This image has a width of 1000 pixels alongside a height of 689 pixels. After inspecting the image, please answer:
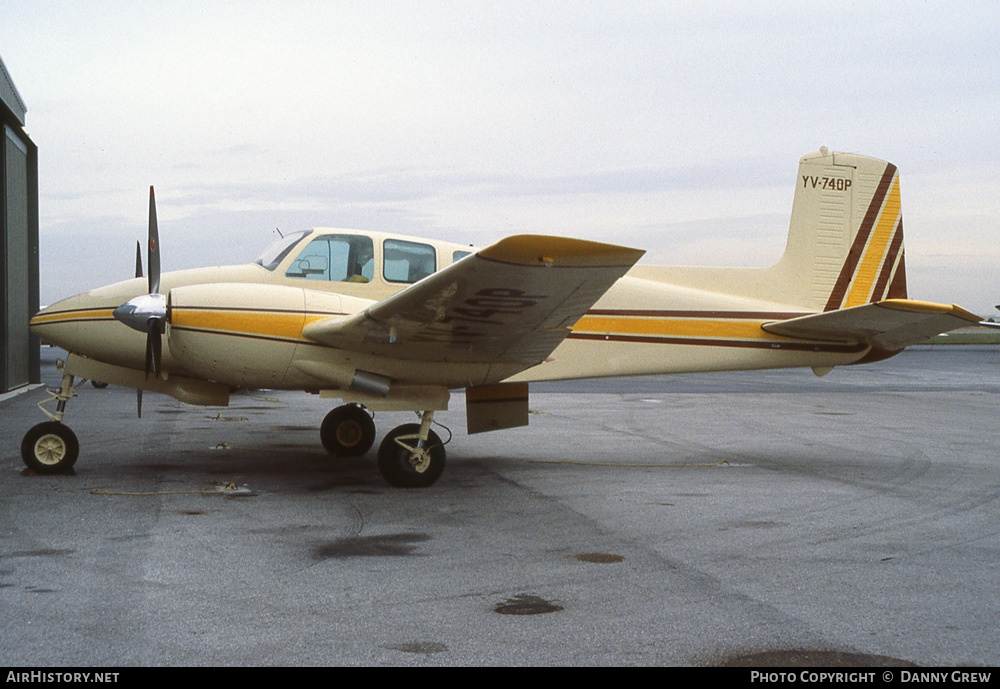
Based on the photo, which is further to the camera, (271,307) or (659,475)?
(659,475)

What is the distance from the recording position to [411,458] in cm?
920

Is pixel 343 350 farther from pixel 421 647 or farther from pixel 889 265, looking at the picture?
pixel 889 265

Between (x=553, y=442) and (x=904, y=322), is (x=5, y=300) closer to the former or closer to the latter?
(x=553, y=442)

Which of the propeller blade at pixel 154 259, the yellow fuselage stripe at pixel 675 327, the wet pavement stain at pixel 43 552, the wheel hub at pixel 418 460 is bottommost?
the wet pavement stain at pixel 43 552

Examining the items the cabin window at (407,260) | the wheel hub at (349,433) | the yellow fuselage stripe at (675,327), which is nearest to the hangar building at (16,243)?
the wheel hub at (349,433)

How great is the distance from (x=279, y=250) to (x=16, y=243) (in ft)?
54.2

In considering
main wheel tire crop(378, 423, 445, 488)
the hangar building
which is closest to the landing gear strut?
main wheel tire crop(378, 423, 445, 488)

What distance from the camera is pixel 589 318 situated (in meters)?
10.5

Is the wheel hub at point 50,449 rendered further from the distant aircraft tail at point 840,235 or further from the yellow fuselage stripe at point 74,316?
the distant aircraft tail at point 840,235

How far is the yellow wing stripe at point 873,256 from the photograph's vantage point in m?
11.8

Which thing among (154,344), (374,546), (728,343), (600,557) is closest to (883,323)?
(728,343)

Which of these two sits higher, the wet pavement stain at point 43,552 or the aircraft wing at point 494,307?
the aircraft wing at point 494,307
